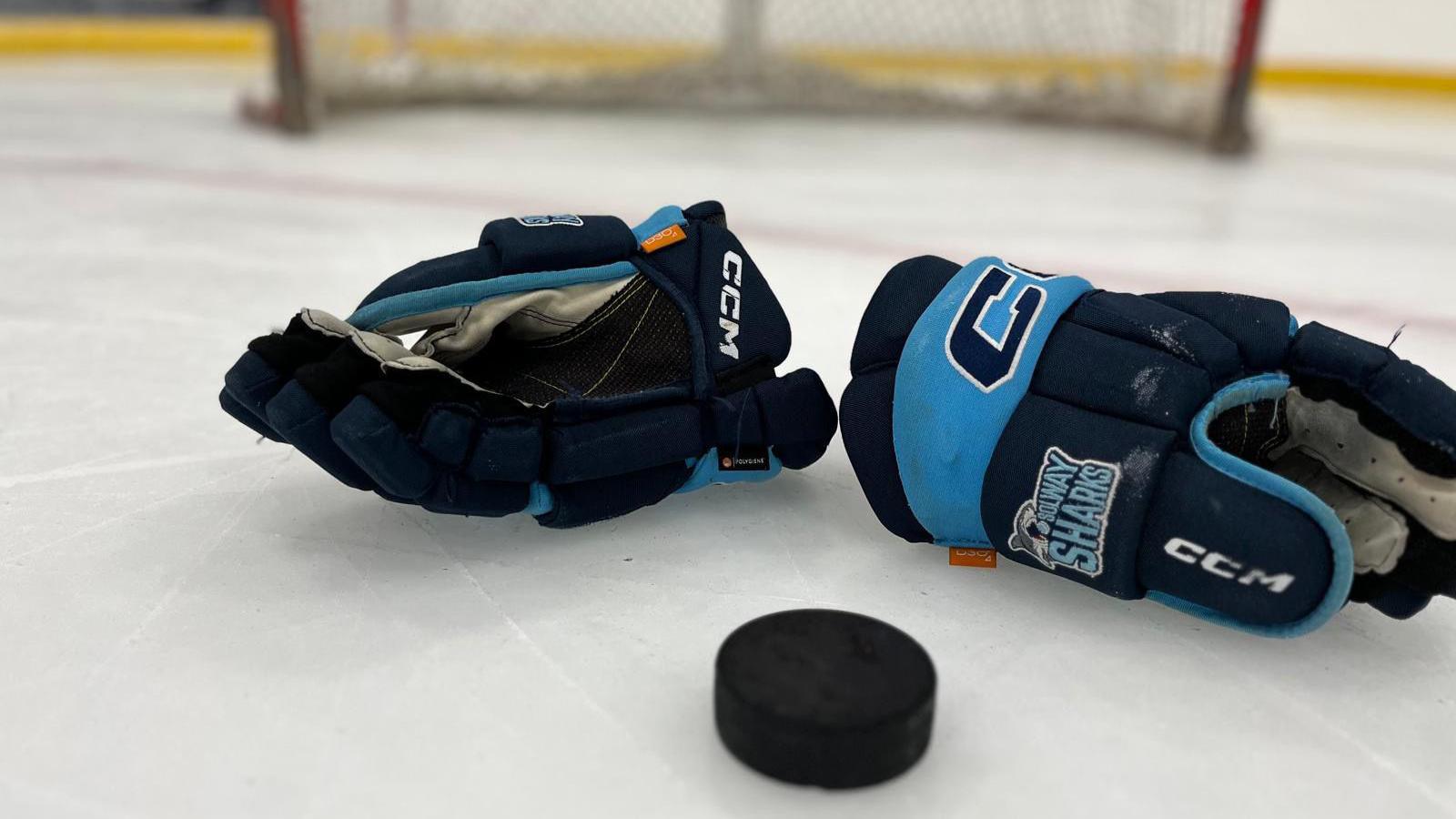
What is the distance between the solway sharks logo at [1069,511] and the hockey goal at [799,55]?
2.89 metres

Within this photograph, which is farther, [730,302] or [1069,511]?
[730,302]

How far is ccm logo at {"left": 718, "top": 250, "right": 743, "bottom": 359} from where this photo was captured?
106 centimetres

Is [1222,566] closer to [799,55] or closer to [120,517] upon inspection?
[120,517]

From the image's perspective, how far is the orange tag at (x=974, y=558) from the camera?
3.07ft

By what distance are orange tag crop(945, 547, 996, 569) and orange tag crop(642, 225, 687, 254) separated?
0.40 m

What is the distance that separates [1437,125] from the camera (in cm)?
398

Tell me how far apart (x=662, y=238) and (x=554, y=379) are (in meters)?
0.17

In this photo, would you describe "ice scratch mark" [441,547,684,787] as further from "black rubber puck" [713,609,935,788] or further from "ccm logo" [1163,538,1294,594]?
"ccm logo" [1163,538,1294,594]

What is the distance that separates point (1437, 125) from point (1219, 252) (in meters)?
2.41

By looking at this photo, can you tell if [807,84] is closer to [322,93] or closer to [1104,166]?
[1104,166]

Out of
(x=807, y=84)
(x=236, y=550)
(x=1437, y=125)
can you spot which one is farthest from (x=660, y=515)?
(x=1437, y=125)

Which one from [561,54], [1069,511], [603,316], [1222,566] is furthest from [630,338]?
[561,54]

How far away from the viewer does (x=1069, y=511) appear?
825 millimetres

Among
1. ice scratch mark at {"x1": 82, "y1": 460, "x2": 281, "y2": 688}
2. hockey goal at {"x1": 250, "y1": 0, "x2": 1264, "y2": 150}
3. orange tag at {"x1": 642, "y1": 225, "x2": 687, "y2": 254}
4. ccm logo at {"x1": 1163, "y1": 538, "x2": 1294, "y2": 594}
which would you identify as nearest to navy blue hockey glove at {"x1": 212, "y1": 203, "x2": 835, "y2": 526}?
orange tag at {"x1": 642, "y1": 225, "x2": 687, "y2": 254}
